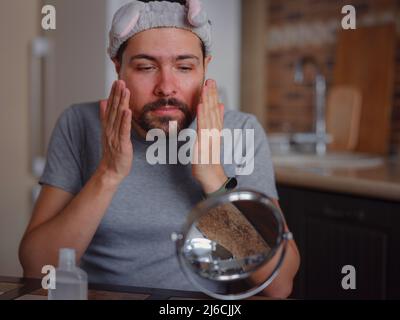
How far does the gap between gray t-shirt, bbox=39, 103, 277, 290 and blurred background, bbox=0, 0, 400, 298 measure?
2.16 ft

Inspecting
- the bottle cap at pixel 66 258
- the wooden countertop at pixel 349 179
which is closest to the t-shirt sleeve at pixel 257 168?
the bottle cap at pixel 66 258

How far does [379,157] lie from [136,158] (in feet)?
4.45

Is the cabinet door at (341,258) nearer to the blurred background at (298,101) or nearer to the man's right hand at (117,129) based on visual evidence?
the blurred background at (298,101)

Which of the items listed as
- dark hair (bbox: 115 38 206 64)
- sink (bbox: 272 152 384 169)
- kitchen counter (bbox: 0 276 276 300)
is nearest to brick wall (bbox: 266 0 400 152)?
sink (bbox: 272 152 384 169)

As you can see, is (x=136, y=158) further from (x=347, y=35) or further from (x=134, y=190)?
(x=347, y=35)

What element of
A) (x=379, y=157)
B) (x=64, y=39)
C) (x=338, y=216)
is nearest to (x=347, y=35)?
(x=379, y=157)

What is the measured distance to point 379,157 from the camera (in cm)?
220

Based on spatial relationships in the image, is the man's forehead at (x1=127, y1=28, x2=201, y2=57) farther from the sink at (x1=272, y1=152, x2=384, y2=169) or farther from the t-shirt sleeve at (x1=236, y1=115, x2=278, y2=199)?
the sink at (x1=272, y1=152, x2=384, y2=169)

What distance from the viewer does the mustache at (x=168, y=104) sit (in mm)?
871

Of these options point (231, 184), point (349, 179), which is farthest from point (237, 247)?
point (349, 179)

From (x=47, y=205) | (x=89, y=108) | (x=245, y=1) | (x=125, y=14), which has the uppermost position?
(x=245, y=1)

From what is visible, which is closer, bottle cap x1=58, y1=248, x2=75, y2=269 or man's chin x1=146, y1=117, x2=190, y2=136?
bottle cap x1=58, y1=248, x2=75, y2=269

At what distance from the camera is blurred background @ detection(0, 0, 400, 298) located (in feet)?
5.66

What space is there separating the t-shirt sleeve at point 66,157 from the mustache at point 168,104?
1.00 feet
